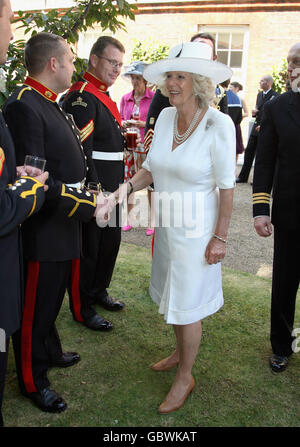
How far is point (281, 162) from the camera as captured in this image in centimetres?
275

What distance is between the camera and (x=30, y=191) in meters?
1.85

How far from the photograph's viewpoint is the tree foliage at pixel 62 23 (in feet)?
9.59

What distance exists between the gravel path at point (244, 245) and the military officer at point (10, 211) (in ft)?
10.9

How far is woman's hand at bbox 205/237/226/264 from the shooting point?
2352 millimetres

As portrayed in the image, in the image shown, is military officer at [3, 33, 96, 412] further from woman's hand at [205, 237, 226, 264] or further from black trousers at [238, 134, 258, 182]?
black trousers at [238, 134, 258, 182]

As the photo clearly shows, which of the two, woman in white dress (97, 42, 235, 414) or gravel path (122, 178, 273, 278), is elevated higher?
woman in white dress (97, 42, 235, 414)

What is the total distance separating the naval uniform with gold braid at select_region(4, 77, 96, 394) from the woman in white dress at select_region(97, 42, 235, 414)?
477 mm

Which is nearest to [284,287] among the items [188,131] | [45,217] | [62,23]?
[188,131]

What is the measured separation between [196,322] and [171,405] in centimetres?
52

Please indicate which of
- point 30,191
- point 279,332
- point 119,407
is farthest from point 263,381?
point 30,191

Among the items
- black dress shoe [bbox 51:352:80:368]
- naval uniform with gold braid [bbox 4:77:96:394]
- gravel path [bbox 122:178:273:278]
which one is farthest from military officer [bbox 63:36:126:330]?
gravel path [bbox 122:178:273:278]

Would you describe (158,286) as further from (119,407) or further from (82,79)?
(82,79)

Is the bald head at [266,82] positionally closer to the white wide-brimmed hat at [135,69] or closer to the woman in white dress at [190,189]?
the white wide-brimmed hat at [135,69]

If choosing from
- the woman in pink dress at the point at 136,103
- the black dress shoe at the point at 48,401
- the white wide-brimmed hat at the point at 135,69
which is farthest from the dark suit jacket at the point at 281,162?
the white wide-brimmed hat at the point at 135,69
